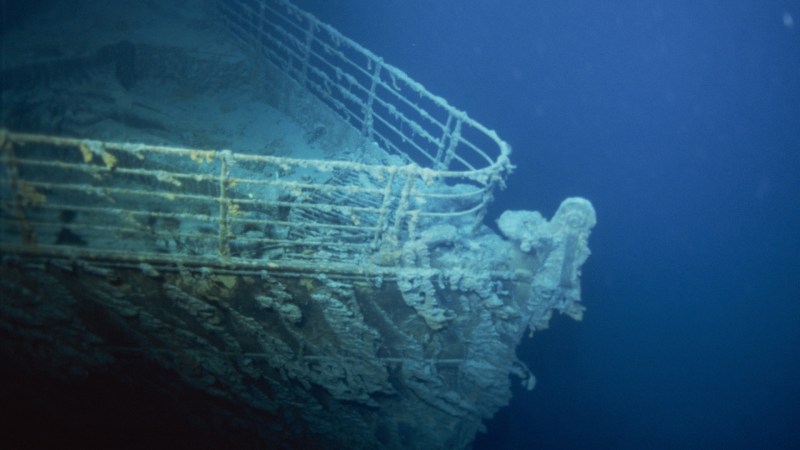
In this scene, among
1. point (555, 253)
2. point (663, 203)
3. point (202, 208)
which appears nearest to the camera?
point (555, 253)

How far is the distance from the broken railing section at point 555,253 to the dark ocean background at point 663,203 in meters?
6.20

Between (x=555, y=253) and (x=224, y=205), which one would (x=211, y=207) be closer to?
(x=224, y=205)

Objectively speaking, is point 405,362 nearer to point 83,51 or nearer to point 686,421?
point 83,51

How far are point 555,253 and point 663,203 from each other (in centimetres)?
1370

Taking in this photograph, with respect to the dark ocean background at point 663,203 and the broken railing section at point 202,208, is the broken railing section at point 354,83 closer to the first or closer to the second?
the broken railing section at point 202,208

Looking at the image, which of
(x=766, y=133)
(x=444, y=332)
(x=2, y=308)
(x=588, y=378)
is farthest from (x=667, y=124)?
(x=2, y=308)

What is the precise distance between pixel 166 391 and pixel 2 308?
1.77 meters

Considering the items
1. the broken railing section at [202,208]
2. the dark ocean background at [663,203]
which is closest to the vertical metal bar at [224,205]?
the broken railing section at [202,208]

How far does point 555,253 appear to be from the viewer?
177 inches

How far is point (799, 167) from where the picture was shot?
1217 centimetres

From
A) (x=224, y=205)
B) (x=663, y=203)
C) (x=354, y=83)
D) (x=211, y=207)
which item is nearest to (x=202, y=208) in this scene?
(x=211, y=207)

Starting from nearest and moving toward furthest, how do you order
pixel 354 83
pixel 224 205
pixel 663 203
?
pixel 224 205
pixel 354 83
pixel 663 203

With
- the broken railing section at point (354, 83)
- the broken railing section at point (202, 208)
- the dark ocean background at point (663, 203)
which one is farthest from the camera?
the dark ocean background at point (663, 203)

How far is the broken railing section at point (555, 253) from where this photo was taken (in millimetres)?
4461
